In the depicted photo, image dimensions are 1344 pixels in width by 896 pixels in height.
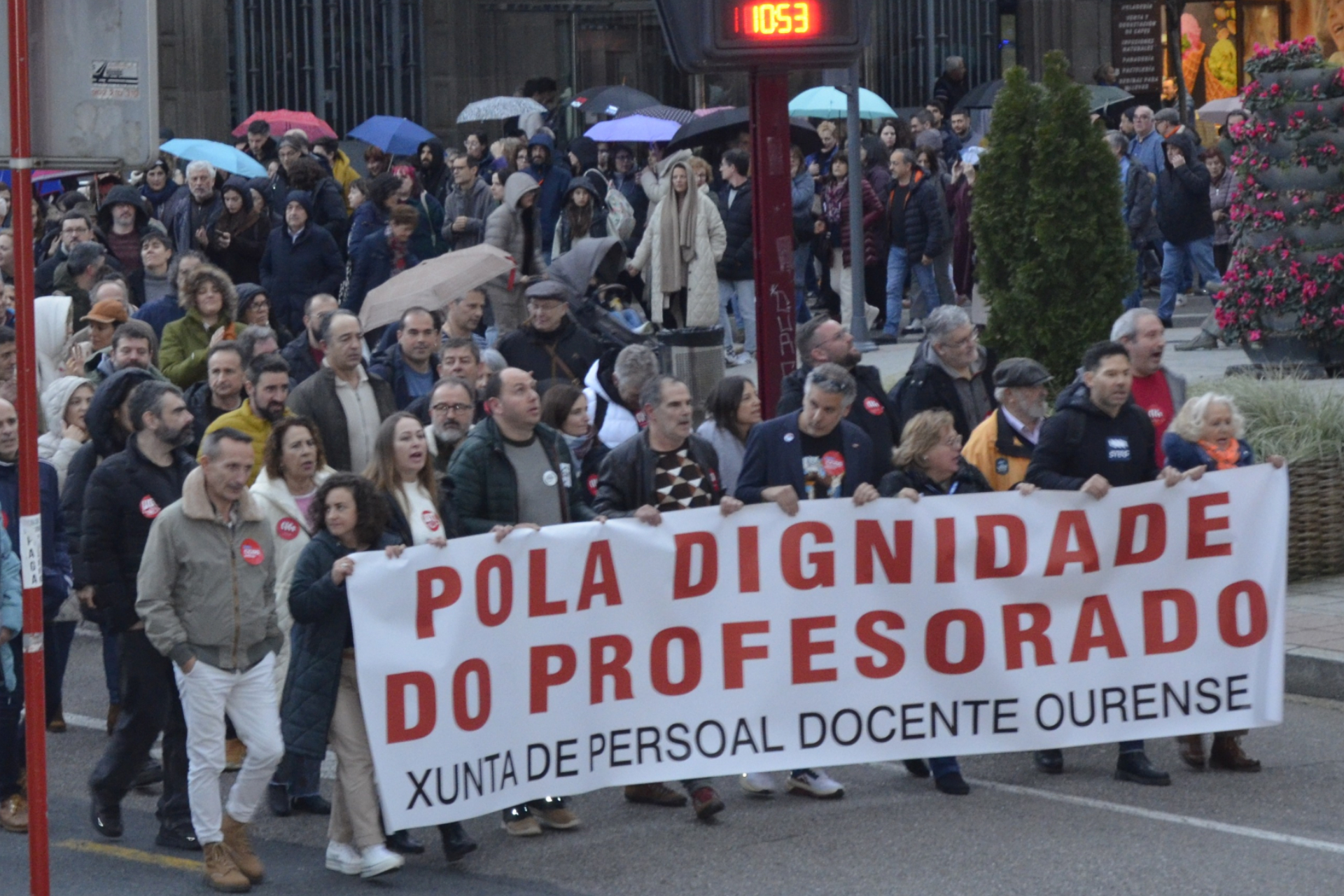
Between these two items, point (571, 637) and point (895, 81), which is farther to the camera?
point (895, 81)

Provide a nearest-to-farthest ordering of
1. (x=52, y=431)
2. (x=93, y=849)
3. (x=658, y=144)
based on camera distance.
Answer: (x=93, y=849) → (x=52, y=431) → (x=658, y=144)

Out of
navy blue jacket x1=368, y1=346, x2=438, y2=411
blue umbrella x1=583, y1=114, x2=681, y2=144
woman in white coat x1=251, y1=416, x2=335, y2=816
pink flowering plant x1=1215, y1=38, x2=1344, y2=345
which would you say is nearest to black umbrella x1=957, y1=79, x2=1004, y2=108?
blue umbrella x1=583, y1=114, x2=681, y2=144

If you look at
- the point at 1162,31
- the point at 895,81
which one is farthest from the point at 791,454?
the point at 1162,31

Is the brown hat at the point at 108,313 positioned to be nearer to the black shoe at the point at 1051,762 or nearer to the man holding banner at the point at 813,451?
the man holding banner at the point at 813,451

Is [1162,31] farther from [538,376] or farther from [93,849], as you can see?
[93,849]

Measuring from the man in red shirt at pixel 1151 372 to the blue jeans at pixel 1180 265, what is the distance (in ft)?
32.2

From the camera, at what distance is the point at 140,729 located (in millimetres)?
7441

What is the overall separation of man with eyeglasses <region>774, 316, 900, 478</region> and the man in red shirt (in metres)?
1.02

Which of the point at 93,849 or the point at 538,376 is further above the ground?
the point at 538,376

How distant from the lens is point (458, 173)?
60.1ft

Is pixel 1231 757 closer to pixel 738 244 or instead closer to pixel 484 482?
pixel 484 482

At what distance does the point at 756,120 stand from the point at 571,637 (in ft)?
9.90

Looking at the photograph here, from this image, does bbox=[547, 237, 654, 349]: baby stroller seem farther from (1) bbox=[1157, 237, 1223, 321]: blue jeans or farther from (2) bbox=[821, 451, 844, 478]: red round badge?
(1) bbox=[1157, 237, 1223, 321]: blue jeans

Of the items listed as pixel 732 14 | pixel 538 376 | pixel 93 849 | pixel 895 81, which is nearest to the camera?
pixel 93 849
